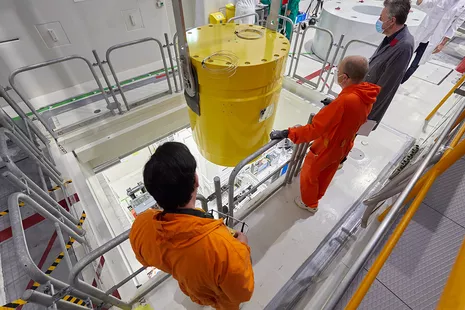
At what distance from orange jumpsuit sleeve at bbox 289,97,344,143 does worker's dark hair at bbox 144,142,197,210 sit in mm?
869

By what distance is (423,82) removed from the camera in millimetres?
3799

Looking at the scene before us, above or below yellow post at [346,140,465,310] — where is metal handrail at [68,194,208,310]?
below

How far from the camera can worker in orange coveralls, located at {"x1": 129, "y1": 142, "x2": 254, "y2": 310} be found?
2.20ft

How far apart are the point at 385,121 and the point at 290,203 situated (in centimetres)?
217

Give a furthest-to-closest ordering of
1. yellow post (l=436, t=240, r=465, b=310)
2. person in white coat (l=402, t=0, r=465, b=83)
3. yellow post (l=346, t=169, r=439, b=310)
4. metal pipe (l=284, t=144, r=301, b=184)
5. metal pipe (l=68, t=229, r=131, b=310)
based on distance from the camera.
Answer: person in white coat (l=402, t=0, r=465, b=83) → metal pipe (l=284, t=144, r=301, b=184) → metal pipe (l=68, t=229, r=131, b=310) → yellow post (l=346, t=169, r=439, b=310) → yellow post (l=436, t=240, r=465, b=310)

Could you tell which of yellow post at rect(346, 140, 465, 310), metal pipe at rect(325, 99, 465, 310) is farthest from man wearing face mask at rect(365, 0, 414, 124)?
metal pipe at rect(325, 99, 465, 310)

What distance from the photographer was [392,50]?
171 cm

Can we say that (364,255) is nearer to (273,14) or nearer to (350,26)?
(273,14)

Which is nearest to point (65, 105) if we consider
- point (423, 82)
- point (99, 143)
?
point (99, 143)

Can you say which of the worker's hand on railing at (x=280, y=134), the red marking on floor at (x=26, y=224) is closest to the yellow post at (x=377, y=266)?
the worker's hand on railing at (x=280, y=134)

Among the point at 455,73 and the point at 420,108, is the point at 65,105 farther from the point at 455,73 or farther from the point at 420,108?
the point at 455,73

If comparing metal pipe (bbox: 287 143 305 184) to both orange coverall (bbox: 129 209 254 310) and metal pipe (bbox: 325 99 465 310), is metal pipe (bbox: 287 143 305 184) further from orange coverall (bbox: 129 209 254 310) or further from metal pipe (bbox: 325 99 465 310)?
orange coverall (bbox: 129 209 254 310)

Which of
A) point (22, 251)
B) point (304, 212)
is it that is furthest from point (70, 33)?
point (304, 212)

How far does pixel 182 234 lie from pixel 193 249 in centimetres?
7
